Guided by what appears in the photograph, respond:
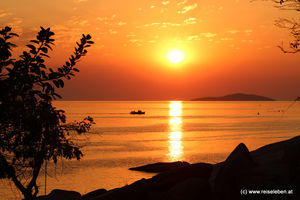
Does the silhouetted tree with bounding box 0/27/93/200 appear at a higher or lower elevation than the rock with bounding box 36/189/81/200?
higher

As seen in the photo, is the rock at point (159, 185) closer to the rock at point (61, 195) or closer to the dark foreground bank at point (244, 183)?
the dark foreground bank at point (244, 183)

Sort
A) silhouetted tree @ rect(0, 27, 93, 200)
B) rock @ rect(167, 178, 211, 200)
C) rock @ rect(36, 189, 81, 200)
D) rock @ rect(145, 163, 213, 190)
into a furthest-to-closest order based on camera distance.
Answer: rock @ rect(36, 189, 81, 200) < rock @ rect(145, 163, 213, 190) < rock @ rect(167, 178, 211, 200) < silhouetted tree @ rect(0, 27, 93, 200)

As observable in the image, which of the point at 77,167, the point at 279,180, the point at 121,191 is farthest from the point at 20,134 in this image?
the point at 77,167

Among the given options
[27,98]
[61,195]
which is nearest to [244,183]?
[27,98]

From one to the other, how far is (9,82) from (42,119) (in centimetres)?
129

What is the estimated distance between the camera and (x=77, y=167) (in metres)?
48.5

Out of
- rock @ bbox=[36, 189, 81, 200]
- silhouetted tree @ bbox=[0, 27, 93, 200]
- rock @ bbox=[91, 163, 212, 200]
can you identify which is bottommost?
rock @ bbox=[36, 189, 81, 200]

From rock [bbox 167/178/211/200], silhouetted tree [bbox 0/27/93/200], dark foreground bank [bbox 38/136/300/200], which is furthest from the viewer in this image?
rock [bbox 167/178/211/200]

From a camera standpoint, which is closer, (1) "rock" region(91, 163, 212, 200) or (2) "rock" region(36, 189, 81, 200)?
(1) "rock" region(91, 163, 212, 200)

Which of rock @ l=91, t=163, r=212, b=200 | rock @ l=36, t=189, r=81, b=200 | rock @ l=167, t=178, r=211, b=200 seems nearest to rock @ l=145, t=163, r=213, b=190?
rock @ l=91, t=163, r=212, b=200

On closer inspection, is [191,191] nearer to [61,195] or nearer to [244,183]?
[244,183]

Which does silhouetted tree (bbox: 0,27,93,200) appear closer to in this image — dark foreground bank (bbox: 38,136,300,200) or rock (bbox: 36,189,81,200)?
dark foreground bank (bbox: 38,136,300,200)

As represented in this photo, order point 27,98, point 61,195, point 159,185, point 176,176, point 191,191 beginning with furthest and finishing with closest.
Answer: point 61,195 → point 176,176 → point 159,185 → point 191,191 → point 27,98

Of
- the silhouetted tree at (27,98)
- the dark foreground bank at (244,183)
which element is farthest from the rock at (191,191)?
the silhouetted tree at (27,98)
